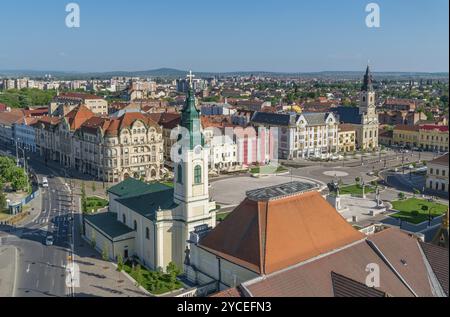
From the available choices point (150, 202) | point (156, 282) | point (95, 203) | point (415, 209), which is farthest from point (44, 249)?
point (415, 209)

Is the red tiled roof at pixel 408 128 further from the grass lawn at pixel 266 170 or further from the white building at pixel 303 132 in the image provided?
the grass lawn at pixel 266 170

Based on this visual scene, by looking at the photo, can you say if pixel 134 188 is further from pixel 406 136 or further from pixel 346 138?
pixel 406 136

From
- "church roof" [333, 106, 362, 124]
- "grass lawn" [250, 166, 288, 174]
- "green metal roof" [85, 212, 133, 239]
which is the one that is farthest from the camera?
"church roof" [333, 106, 362, 124]

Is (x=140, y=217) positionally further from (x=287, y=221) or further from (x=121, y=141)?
(x=121, y=141)

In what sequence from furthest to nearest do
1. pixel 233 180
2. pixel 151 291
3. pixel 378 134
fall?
pixel 378 134, pixel 233 180, pixel 151 291

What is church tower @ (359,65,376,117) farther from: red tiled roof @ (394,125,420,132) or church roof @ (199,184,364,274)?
church roof @ (199,184,364,274)

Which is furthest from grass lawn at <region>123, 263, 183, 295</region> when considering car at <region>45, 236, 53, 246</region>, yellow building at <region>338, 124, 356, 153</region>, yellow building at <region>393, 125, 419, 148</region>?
yellow building at <region>393, 125, 419, 148</region>

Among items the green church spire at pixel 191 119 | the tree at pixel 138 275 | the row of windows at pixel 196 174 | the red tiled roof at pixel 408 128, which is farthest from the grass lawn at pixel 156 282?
the red tiled roof at pixel 408 128
